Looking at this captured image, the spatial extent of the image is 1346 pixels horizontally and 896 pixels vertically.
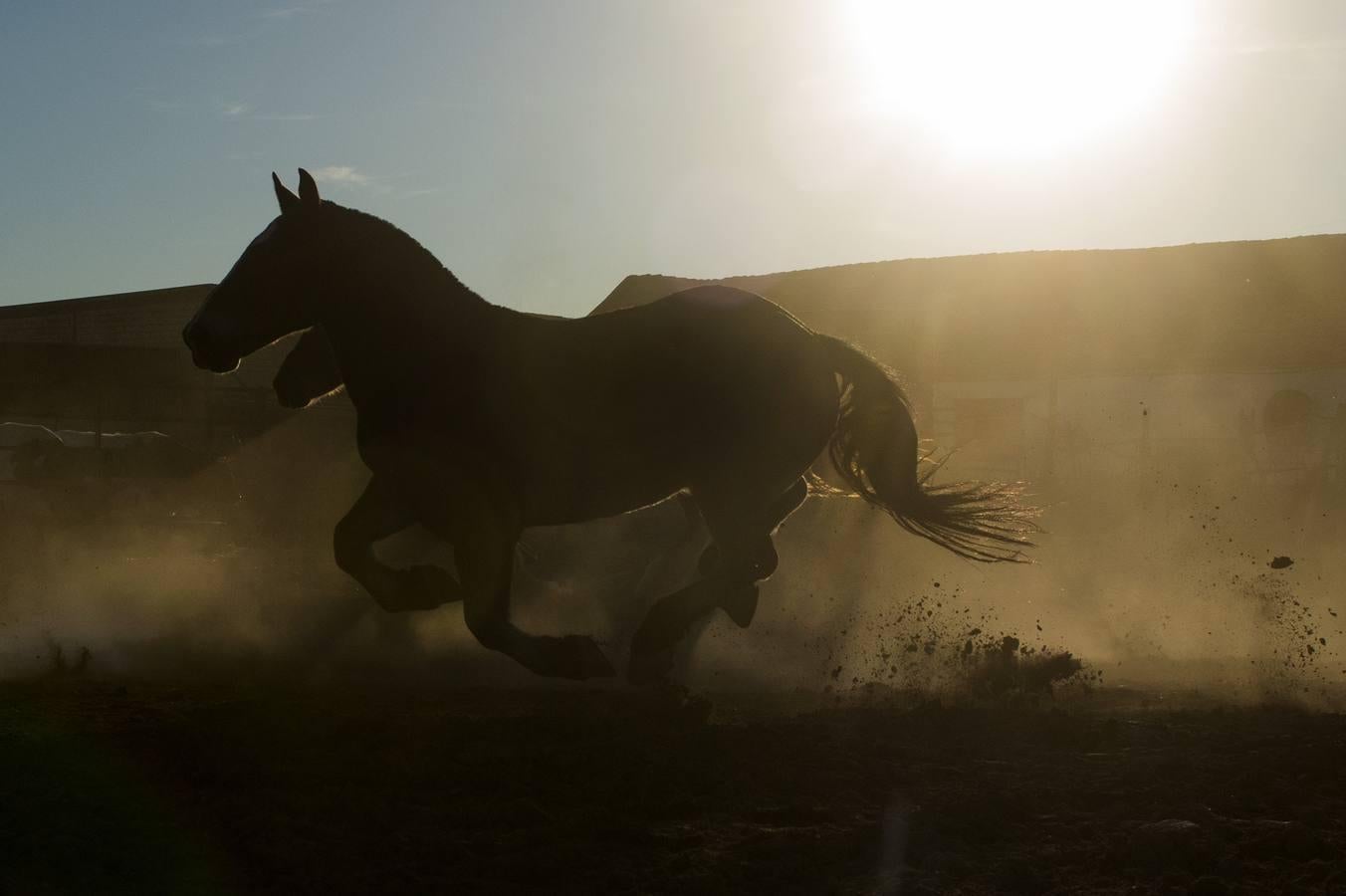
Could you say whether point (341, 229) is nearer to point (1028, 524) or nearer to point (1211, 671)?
point (1028, 524)

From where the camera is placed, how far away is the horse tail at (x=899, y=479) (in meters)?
5.98

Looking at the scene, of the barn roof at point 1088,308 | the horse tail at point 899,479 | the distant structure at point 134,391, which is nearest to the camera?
the horse tail at point 899,479

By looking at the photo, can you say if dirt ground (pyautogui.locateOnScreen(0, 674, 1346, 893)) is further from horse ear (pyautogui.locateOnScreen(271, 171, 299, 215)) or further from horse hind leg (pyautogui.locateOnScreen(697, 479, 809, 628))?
horse ear (pyautogui.locateOnScreen(271, 171, 299, 215))

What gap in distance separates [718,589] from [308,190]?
7.09 ft

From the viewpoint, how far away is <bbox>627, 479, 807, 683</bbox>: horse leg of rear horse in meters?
5.29

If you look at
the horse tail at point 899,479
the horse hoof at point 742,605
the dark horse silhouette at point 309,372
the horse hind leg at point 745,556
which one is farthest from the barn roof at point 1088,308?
the dark horse silhouette at point 309,372

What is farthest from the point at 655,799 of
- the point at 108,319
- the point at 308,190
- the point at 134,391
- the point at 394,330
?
the point at 108,319

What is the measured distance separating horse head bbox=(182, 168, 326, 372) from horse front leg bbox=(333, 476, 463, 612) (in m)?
0.71

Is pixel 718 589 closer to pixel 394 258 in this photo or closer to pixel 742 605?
pixel 742 605

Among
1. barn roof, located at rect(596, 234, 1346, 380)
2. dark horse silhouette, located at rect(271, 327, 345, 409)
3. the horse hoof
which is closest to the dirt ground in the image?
the horse hoof

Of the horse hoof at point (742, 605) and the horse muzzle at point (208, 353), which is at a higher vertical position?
the horse muzzle at point (208, 353)

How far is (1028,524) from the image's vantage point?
6.22 meters

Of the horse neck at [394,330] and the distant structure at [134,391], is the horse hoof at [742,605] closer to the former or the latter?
the horse neck at [394,330]

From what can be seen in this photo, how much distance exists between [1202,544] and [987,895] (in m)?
12.9
